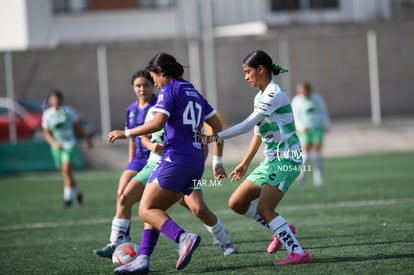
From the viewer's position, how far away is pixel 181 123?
27.1 ft

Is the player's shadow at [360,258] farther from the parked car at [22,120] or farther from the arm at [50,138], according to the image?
the parked car at [22,120]

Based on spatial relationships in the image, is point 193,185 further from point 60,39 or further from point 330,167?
point 60,39

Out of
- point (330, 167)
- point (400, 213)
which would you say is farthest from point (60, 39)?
point (400, 213)

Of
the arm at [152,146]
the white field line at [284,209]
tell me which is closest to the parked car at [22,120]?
the white field line at [284,209]

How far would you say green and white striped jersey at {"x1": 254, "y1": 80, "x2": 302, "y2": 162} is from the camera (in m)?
8.64

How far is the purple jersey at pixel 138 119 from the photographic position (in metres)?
10.3

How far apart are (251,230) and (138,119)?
255 centimetres

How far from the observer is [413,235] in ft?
33.5

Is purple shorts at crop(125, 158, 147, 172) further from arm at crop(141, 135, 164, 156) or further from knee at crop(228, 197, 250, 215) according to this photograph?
knee at crop(228, 197, 250, 215)

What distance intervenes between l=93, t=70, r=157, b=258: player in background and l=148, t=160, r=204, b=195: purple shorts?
5.33 ft

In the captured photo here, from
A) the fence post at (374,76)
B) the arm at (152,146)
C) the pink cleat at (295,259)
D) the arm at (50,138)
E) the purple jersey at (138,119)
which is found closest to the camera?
the pink cleat at (295,259)

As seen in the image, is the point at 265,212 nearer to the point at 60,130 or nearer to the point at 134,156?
the point at 134,156

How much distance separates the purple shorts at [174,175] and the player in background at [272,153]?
609mm

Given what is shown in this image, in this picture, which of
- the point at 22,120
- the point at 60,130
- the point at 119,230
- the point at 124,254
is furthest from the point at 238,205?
the point at 22,120
